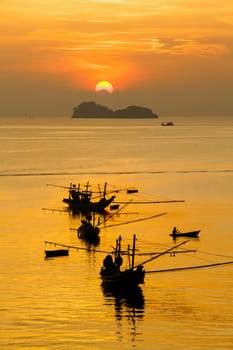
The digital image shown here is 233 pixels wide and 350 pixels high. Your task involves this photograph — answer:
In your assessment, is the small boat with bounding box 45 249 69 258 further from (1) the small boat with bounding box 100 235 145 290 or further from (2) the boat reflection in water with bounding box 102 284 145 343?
(2) the boat reflection in water with bounding box 102 284 145 343

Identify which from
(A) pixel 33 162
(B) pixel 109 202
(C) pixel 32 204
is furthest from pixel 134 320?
(A) pixel 33 162

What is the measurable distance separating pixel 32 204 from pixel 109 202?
10.6 metres

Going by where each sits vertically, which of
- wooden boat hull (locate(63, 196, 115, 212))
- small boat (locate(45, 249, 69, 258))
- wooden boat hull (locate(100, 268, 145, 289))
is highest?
wooden boat hull (locate(63, 196, 115, 212))

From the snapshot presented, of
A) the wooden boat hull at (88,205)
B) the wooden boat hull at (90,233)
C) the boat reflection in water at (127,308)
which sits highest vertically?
the wooden boat hull at (88,205)

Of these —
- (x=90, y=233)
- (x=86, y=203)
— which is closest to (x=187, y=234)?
(x=90, y=233)

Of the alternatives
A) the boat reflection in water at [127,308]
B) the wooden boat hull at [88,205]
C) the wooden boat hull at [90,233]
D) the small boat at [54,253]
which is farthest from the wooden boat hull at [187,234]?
the wooden boat hull at [88,205]

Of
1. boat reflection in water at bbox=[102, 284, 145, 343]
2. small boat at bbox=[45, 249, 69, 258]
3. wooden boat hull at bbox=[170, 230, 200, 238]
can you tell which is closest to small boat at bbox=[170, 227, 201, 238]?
wooden boat hull at bbox=[170, 230, 200, 238]

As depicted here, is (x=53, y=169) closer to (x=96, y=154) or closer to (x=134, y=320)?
(x=96, y=154)

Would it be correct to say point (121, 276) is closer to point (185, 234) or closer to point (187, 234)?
point (185, 234)

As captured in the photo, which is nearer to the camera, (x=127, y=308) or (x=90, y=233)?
(x=127, y=308)

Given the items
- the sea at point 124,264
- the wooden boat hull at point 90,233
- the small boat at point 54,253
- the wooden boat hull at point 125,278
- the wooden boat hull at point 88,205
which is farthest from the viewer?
the wooden boat hull at point 88,205

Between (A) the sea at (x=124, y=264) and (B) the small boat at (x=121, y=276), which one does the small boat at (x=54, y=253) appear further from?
(B) the small boat at (x=121, y=276)

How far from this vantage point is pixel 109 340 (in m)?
40.3

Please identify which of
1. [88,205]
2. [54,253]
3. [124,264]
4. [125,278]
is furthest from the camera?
[88,205]
